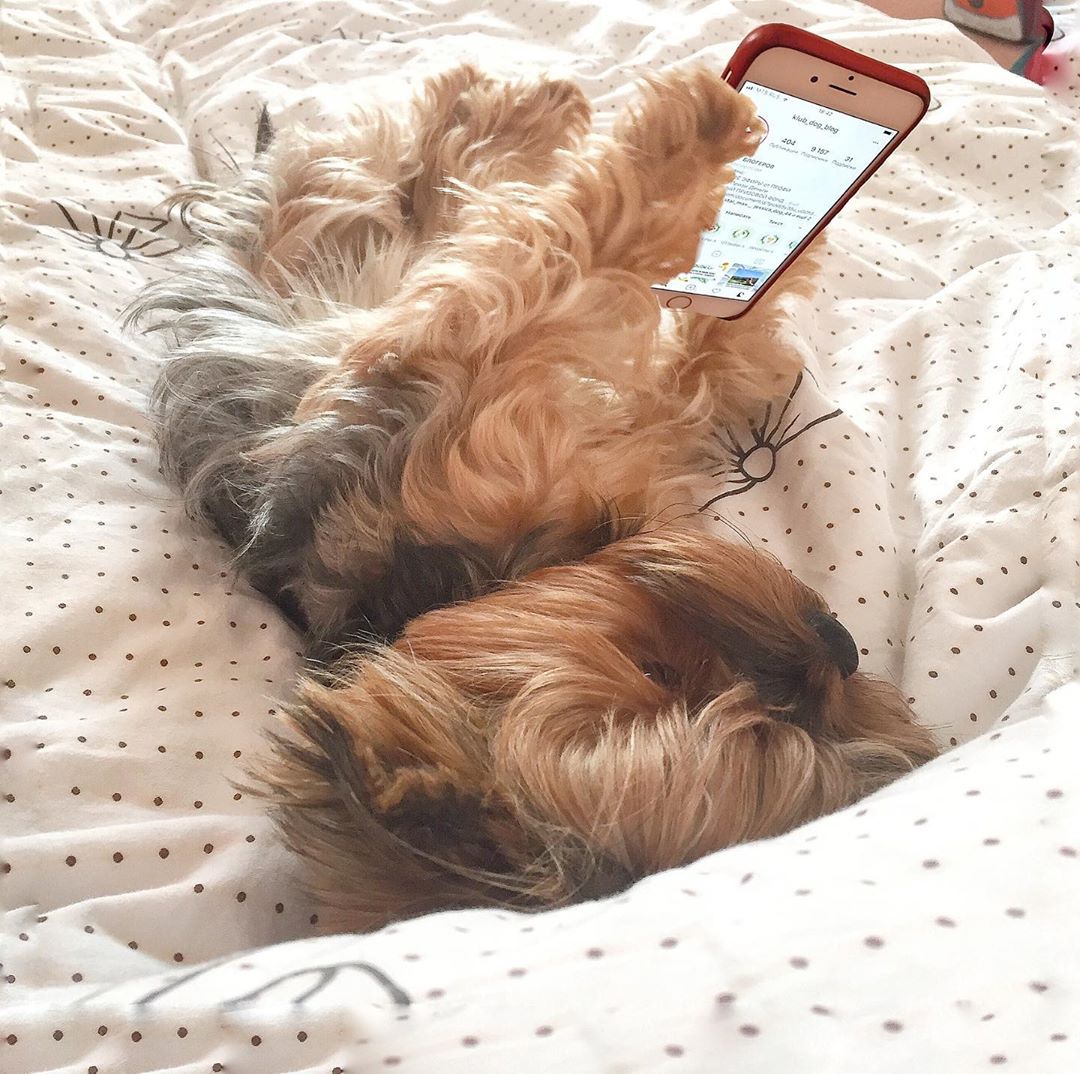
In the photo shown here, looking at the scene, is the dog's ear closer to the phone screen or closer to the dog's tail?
the dog's tail

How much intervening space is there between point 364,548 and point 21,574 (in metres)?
0.31

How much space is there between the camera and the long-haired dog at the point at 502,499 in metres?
0.68

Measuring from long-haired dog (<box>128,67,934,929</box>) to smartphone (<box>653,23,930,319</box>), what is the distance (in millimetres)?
55

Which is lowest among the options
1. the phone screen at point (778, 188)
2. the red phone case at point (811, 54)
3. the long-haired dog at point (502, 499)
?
the long-haired dog at point (502, 499)

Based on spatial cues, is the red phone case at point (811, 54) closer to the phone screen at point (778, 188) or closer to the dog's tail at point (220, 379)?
the phone screen at point (778, 188)

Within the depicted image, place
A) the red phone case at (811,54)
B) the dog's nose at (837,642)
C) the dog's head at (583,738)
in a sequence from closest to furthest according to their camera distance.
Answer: the dog's head at (583,738) < the dog's nose at (837,642) < the red phone case at (811,54)

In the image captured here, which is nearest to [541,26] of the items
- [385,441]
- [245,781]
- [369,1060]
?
[385,441]

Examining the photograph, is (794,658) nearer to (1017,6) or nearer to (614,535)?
(614,535)

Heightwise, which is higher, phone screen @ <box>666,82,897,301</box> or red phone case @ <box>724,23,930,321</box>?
red phone case @ <box>724,23,930,321</box>

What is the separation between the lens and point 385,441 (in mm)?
1015

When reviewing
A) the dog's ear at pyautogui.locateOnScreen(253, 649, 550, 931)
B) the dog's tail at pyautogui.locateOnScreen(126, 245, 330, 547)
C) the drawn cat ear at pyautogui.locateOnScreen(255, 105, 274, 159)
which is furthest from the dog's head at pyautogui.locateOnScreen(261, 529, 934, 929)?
the drawn cat ear at pyautogui.locateOnScreen(255, 105, 274, 159)

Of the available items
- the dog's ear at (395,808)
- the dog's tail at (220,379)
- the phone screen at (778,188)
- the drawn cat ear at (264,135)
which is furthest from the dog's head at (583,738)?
the drawn cat ear at (264,135)

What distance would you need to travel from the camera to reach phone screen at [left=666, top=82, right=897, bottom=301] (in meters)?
1.07

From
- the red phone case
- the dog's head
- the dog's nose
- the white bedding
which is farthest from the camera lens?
the red phone case
